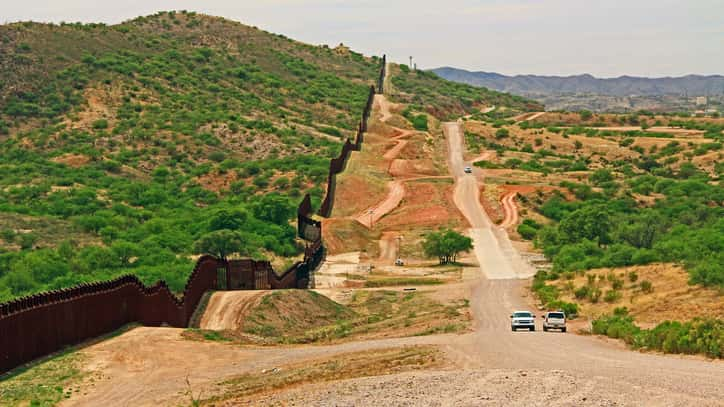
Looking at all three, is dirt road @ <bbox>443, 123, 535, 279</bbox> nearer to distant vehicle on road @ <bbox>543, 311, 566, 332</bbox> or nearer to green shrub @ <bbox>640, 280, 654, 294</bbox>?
green shrub @ <bbox>640, 280, 654, 294</bbox>

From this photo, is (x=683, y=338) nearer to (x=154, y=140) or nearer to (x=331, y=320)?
(x=331, y=320)

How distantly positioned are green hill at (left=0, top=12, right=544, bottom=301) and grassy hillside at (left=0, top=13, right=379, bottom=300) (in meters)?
0.17

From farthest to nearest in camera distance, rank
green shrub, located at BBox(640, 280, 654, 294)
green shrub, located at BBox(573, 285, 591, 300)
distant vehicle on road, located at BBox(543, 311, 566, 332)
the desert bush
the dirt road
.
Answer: the dirt road < the desert bush < green shrub, located at BBox(573, 285, 591, 300) < green shrub, located at BBox(640, 280, 654, 294) < distant vehicle on road, located at BBox(543, 311, 566, 332)

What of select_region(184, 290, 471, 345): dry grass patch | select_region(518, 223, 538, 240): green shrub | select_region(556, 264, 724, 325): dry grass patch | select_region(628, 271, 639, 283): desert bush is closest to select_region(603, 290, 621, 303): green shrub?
select_region(556, 264, 724, 325): dry grass patch

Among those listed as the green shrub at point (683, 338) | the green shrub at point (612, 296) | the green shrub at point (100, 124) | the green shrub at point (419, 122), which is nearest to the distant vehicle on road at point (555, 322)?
the green shrub at point (683, 338)

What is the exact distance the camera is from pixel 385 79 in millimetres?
175625

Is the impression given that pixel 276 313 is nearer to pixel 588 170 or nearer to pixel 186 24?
pixel 588 170

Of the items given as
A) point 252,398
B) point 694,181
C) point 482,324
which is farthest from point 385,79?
point 252,398

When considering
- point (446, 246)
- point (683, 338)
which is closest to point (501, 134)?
point (446, 246)

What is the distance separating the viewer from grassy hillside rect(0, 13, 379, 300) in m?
57.2

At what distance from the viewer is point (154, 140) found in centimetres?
10150

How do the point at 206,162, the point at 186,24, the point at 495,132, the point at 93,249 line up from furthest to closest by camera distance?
the point at 186,24 < the point at 495,132 < the point at 206,162 < the point at 93,249

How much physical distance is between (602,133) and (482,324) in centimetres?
9791

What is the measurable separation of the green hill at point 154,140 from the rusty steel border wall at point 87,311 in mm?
9020
